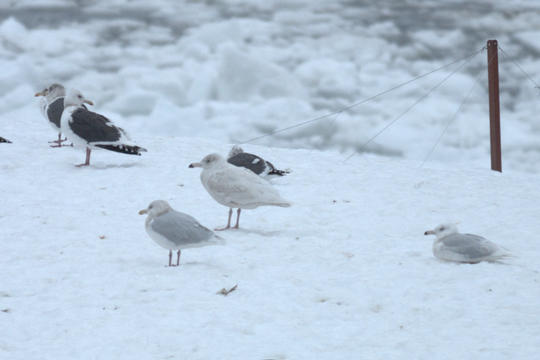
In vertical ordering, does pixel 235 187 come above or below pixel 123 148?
below

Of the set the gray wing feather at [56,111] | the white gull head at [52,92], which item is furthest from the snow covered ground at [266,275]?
the white gull head at [52,92]

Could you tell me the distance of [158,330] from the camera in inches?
220

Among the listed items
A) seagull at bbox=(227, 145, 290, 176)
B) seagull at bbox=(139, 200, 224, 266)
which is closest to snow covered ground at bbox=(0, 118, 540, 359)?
seagull at bbox=(139, 200, 224, 266)

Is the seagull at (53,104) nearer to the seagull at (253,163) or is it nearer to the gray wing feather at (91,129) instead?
the gray wing feather at (91,129)

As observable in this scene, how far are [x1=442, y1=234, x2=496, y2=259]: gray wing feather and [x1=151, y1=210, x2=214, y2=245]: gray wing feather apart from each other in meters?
2.78

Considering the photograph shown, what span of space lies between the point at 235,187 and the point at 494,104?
9334mm

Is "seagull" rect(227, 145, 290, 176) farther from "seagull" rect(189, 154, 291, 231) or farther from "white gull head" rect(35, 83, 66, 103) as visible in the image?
"white gull head" rect(35, 83, 66, 103)

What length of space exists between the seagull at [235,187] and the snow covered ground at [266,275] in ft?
1.66

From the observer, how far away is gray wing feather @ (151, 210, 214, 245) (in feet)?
22.7

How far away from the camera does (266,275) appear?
6984 millimetres

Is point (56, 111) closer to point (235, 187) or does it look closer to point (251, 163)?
point (251, 163)

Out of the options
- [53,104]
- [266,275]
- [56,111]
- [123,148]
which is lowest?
[266,275]

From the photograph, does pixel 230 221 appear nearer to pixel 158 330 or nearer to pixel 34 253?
pixel 34 253

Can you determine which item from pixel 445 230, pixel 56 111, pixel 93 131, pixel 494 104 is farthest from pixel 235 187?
pixel 494 104
